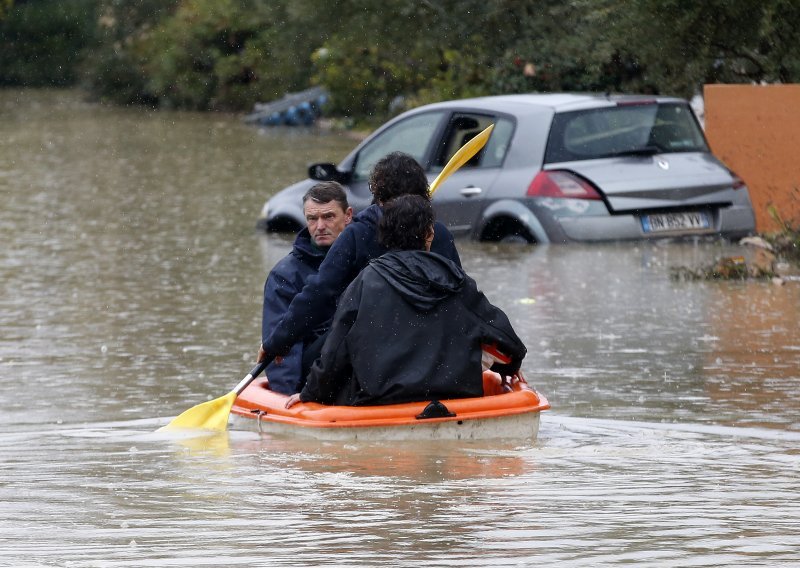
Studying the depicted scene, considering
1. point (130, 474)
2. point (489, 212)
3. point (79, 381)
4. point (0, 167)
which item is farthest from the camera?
point (0, 167)

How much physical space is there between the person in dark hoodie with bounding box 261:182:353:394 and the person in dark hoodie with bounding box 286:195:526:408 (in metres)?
0.62

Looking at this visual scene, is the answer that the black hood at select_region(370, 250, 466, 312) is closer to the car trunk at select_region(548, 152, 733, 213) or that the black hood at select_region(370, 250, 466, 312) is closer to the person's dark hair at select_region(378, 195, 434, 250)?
the person's dark hair at select_region(378, 195, 434, 250)

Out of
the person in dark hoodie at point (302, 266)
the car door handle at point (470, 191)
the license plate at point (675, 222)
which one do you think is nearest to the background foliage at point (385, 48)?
the license plate at point (675, 222)

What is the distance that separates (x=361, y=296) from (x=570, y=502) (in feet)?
5.32

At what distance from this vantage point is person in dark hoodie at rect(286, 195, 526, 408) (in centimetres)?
775

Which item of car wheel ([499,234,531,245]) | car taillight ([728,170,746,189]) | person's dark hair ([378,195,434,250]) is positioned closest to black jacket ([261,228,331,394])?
person's dark hair ([378,195,434,250])

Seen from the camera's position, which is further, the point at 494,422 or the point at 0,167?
the point at 0,167

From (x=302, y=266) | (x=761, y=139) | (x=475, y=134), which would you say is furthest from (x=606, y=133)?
(x=302, y=266)

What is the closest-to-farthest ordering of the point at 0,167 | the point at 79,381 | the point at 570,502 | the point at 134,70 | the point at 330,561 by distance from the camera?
the point at 330,561
the point at 570,502
the point at 79,381
the point at 0,167
the point at 134,70

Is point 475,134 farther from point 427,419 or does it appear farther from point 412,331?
point 427,419

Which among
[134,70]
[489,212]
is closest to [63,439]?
[489,212]

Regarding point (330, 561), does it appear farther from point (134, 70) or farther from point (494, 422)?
point (134, 70)

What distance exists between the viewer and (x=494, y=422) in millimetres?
7855

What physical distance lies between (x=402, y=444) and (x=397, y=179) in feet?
3.77
